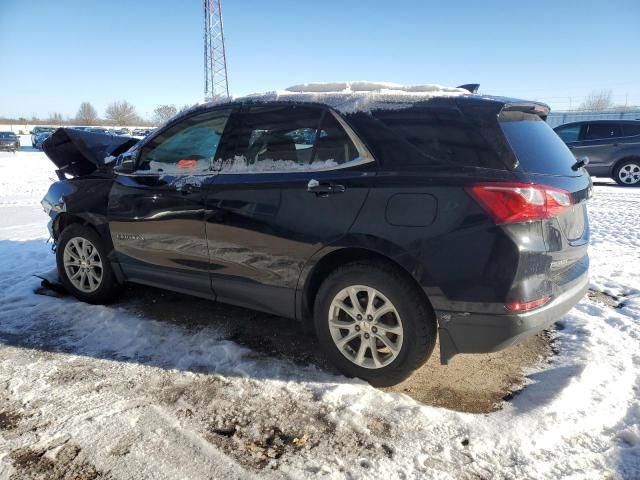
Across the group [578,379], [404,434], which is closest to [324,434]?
[404,434]

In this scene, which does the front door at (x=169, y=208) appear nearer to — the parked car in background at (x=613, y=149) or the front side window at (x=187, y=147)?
the front side window at (x=187, y=147)

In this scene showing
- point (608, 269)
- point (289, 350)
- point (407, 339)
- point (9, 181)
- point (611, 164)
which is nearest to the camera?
point (407, 339)

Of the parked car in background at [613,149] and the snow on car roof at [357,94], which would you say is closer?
the snow on car roof at [357,94]

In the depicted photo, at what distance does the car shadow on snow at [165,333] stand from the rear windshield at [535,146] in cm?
169

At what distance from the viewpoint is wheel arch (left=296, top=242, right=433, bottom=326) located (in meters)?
2.66

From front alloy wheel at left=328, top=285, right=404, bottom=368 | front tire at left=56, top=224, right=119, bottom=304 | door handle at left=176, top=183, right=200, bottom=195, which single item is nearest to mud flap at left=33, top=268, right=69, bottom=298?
front tire at left=56, top=224, right=119, bottom=304

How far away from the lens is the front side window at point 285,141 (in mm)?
2980

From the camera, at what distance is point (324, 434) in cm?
247

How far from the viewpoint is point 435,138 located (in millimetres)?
2695

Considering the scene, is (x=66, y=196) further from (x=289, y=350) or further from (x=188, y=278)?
(x=289, y=350)

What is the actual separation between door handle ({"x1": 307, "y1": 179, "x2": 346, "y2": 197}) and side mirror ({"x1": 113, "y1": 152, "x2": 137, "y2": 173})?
69.7 inches

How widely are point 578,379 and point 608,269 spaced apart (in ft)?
8.85

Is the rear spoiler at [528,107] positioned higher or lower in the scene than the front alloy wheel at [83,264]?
higher

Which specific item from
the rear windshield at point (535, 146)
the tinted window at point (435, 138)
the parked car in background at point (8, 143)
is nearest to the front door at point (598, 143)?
the rear windshield at point (535, 146)
